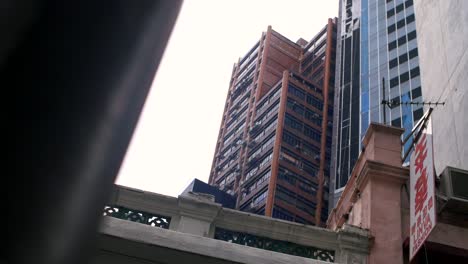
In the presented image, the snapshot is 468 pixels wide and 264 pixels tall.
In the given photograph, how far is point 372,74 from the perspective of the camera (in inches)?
2766

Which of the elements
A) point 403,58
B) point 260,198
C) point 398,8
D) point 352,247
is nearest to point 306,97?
point 260,198

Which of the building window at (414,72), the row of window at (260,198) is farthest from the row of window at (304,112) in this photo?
the building window at (414,72)

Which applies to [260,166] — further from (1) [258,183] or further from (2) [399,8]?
(2) [399,8]

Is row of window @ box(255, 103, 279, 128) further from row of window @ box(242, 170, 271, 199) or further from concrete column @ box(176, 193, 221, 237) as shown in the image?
concrete column @ box(176, 193, 221, 237)

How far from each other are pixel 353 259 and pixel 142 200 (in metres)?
2.88

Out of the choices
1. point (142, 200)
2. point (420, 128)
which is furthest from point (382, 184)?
point (142, 200)

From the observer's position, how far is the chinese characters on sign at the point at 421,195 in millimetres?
6922

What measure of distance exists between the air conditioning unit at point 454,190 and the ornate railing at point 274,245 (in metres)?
2.01

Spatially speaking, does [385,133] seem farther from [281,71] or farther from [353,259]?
[281,71]

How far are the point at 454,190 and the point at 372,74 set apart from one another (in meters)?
64.3

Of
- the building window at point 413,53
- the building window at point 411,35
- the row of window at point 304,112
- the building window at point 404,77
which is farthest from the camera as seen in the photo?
the row of window at point 304,112

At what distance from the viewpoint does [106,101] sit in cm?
105

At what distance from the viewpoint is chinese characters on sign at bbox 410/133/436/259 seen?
692cm

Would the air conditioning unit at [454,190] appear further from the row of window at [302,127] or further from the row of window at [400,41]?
the row of window at [302,127]
